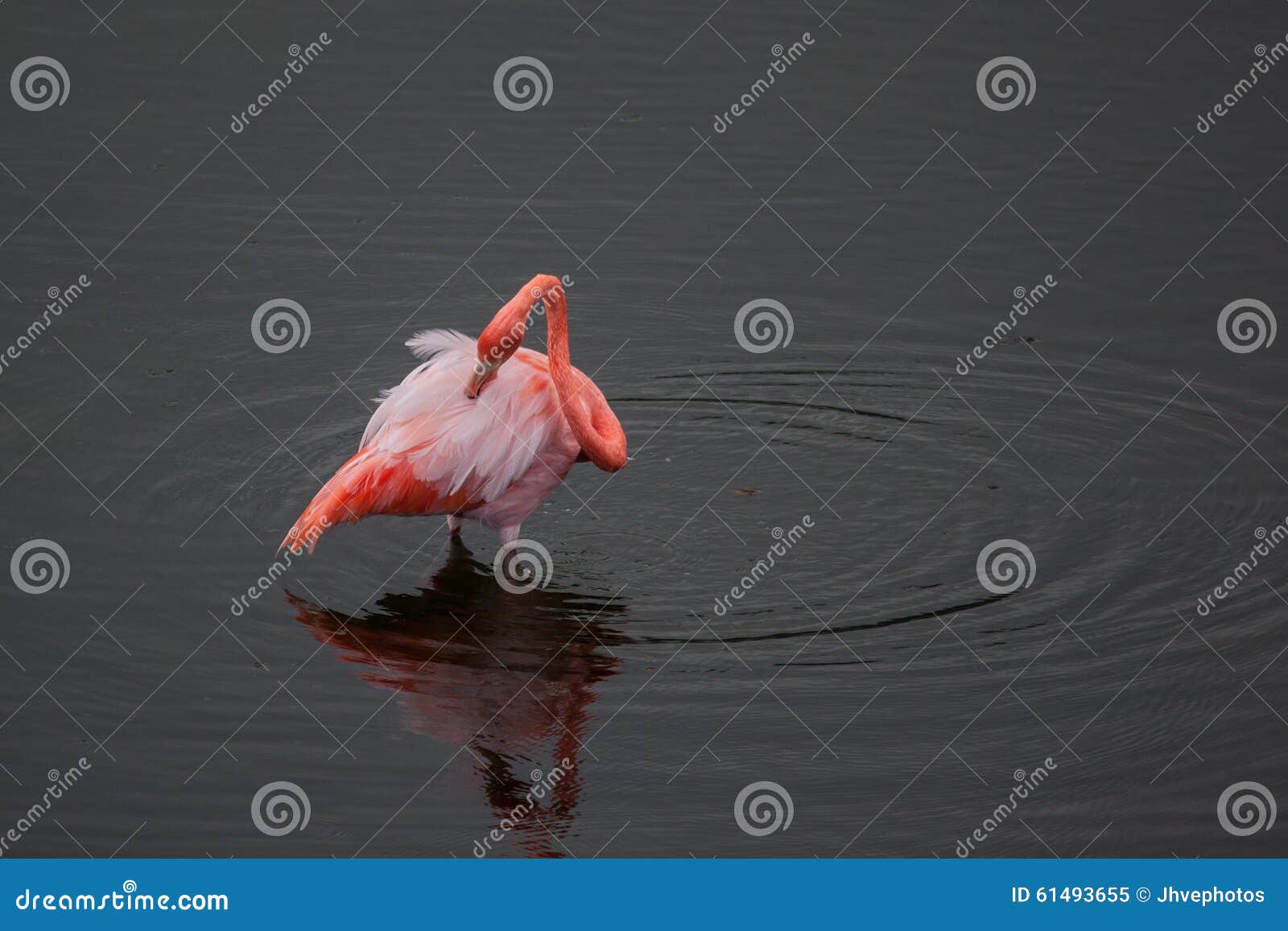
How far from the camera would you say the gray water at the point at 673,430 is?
8.59 m

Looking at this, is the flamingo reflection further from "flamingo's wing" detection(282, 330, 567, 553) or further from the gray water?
"flamingo's wing" detection(282, 330, 567, 553)

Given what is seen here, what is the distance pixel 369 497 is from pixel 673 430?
2649mm

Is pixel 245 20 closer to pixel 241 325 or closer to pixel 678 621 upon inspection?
pixel 241 325

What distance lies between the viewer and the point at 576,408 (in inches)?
389

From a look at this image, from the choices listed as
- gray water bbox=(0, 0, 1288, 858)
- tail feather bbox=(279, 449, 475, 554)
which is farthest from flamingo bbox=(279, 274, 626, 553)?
gray water bbox=(0, 0, 1288, 858)

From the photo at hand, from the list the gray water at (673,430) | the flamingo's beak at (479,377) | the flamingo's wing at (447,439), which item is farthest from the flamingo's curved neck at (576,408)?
the gray water at (673,430)

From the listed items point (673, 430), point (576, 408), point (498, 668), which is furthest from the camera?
point (673, 430)

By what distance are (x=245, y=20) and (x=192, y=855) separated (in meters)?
11.2

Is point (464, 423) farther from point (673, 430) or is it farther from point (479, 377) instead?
point (673, 430)

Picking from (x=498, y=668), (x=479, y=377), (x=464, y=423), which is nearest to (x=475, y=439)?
(x=464, y=423)

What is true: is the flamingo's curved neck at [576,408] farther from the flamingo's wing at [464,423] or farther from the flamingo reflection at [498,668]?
the flamingo reflection at [498,668]

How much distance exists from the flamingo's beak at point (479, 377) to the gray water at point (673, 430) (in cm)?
110

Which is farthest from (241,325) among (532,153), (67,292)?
(532,153)

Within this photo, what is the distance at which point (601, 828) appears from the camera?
8.12 m
